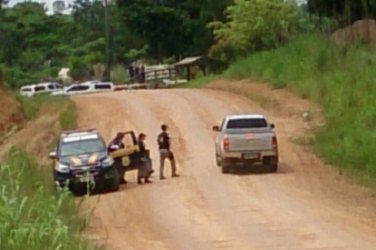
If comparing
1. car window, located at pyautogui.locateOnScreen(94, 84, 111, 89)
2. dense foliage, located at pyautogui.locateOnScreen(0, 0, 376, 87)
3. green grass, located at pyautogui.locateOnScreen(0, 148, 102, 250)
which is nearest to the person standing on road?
green grass, located at pyautogui.locateOnScreen(0, 148, 102, 250)

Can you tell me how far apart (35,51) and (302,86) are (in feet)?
194

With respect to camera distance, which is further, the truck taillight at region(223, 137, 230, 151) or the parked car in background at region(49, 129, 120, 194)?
the truck taillight at region(223, 137, 230, 151)

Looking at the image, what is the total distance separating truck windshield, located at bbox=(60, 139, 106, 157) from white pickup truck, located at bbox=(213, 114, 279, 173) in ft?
13.3

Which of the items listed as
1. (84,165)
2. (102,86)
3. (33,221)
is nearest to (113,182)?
(84,165)

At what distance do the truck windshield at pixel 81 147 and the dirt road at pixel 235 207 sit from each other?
1.52 m

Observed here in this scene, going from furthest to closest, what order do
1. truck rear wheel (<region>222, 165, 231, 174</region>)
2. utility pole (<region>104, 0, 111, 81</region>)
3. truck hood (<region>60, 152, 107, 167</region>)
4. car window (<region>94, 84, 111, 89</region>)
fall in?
utility pole (<region>104, 0, 111, 81</region>) < car window (<region>94, 84, 111, 89</region>) < truck rear wheel (<region>222, 165, 231, 174</region>) < truck hood (<region>60, 152, 107, 167</region>)

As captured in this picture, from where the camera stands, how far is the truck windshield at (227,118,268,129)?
36.7 m

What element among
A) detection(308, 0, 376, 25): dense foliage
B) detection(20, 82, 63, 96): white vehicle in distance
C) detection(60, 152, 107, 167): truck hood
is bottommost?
detection(20, 82, 63, 96): white vehicle in distance

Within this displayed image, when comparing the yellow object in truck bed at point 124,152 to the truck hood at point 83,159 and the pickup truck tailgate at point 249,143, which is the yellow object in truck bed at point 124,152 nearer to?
the truck hood at point 83,159

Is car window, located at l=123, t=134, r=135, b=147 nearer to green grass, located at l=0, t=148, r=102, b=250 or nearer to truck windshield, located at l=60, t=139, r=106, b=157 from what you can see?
truck windshield, located at l=60, t=139, r=106, b=157

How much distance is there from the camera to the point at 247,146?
3588 centimetres

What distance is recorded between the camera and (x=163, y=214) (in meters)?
28.2

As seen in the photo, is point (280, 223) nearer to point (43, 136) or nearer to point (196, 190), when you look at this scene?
point (196, 190)

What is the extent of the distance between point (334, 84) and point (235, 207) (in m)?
21.2
